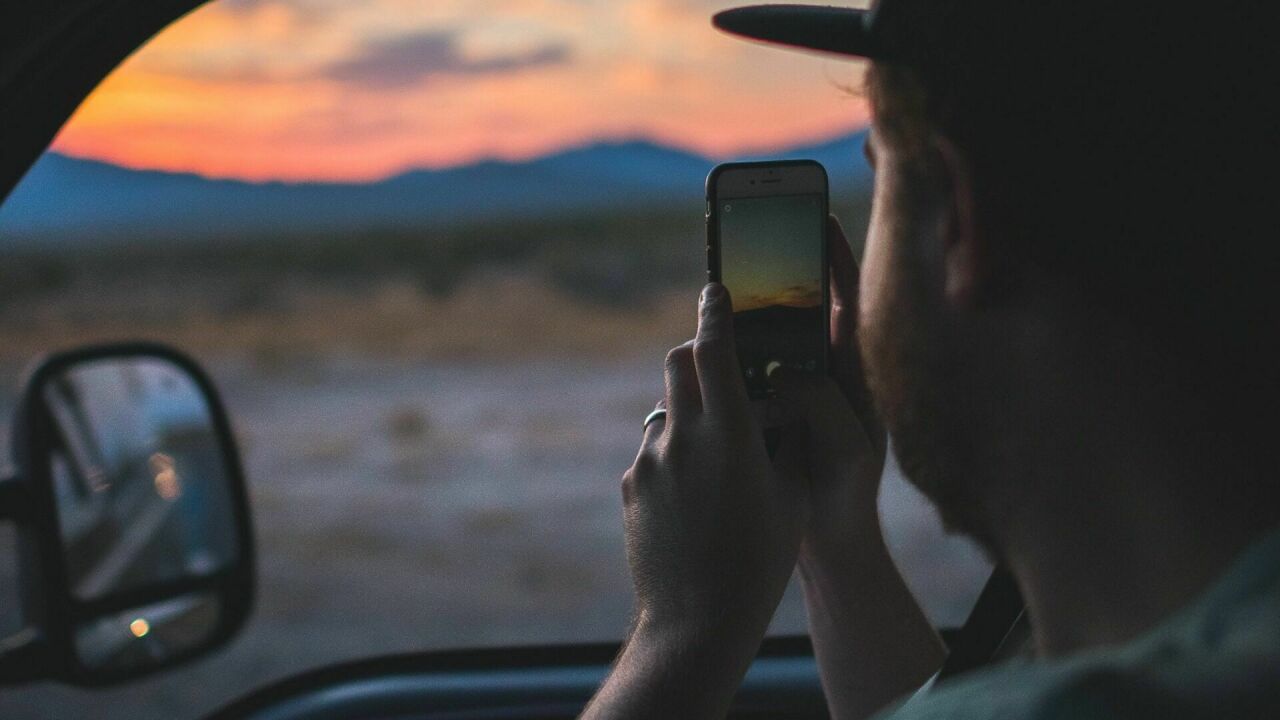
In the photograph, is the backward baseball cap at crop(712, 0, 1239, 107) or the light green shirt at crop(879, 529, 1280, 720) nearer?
the light green shirt at crop(879, 529, 1280, 720)

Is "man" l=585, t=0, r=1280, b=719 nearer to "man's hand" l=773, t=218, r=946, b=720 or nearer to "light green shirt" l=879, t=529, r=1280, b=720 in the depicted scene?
"light green shirt" l=879, t=529, r=1280, b=720

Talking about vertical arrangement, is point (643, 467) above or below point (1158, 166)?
below

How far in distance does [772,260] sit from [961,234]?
0.49 meters

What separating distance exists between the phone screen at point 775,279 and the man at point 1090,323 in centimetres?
34

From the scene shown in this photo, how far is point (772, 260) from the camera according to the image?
1433 mm

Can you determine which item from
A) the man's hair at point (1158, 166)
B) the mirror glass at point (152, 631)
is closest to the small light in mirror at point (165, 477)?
the mirror glass at point (152, 631)

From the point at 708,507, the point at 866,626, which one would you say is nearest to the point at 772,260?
the point at 708,507

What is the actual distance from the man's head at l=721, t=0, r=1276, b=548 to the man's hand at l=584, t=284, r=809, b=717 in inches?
10.5

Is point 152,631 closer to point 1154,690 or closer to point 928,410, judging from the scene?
point 928,410

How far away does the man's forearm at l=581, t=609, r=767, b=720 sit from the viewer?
3.71ft

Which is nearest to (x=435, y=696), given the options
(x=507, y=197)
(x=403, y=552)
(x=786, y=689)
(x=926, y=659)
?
(x=786, y=689)

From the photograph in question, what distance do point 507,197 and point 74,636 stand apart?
28666 millimetres

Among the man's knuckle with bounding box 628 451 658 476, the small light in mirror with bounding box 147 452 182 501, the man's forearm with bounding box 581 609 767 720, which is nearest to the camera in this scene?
the man's forearm with bounding box 581 609 767 720

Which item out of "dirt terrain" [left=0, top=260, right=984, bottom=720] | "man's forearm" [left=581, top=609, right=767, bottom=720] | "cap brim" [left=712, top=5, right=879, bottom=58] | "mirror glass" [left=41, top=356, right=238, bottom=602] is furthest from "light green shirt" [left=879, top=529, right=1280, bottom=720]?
"dirt terrain" [left=0, top=260, right=984, bottom=720]
